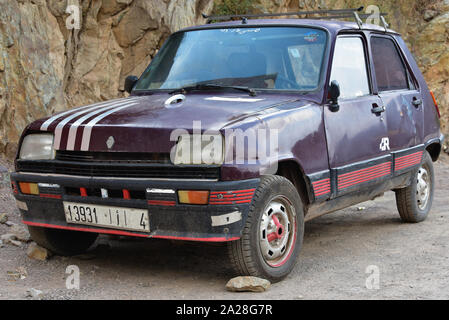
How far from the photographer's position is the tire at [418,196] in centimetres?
652

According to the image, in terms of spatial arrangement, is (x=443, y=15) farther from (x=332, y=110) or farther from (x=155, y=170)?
(x=155, y=170)

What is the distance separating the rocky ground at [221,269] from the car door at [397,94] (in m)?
0.90

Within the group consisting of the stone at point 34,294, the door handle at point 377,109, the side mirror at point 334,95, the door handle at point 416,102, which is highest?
the side mirror at point 334,95

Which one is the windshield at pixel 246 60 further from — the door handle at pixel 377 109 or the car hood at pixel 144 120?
the door handle at pixel 377 109

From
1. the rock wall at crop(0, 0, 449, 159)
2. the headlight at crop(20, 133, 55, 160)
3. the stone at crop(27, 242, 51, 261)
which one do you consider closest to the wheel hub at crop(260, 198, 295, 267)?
the headlight at crop(20, 133, 55, 160)

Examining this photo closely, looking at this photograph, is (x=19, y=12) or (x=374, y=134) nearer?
(x=374, y=134)

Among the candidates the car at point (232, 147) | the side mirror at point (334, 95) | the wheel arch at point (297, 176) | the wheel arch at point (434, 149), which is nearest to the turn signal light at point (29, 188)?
the car at point (232, 147)

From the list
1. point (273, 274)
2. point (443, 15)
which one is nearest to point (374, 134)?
point (273, 274)

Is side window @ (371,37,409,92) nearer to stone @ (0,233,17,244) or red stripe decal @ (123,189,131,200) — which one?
red stripe decal @ (123,189,131,200)

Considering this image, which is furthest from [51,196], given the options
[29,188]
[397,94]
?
[397,94]

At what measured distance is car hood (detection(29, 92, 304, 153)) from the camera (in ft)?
13.3

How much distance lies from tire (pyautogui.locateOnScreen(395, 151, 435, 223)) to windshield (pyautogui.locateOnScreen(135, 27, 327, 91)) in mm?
2046
